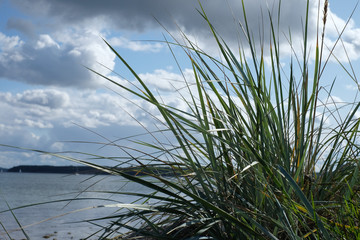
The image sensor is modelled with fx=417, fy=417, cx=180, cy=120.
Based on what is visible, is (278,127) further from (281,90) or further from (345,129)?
(345,129)

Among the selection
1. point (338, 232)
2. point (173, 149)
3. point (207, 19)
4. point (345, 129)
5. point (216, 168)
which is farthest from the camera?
point (345, 129)

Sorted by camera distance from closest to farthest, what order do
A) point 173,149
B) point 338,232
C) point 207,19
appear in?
point 338,232 → point 173,149 → point 207,19

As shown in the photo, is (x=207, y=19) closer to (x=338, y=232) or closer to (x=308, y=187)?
(x=308, y=187)

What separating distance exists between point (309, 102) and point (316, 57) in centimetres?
24

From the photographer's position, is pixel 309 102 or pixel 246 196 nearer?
pixel 246 196

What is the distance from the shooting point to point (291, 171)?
2.04m

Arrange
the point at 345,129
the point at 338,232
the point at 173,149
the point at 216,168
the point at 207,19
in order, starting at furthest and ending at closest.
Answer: the point at 345,129 → the point at 207,19 → the point at 173,149 → the point at 216,168 → the point at 338,232

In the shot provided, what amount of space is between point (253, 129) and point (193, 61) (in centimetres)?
45

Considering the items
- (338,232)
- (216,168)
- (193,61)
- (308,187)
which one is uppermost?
(193,61)

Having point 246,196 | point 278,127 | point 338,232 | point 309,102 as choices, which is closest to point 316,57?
point 309,102

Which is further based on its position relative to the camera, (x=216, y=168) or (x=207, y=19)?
(x=207, y=19)

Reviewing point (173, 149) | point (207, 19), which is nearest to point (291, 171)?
point (173, 149)

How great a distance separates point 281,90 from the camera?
7.11 ft

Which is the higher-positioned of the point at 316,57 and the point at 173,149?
the point at 316,57
